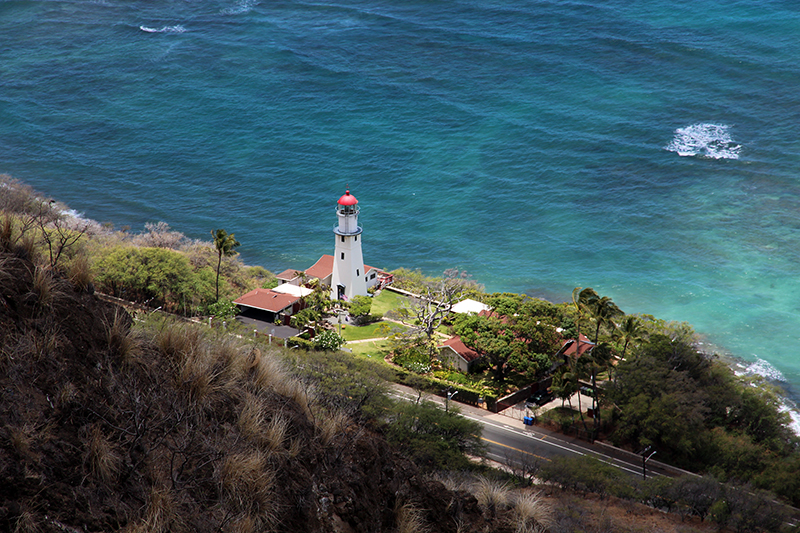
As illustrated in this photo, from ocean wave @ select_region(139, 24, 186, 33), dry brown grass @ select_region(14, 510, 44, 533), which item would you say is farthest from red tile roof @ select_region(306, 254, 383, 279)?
ocean wave @ select_region(139, 24, 186, 33)

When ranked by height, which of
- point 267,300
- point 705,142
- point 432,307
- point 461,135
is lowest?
point 267,300

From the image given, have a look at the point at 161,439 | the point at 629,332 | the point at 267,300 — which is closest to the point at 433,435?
the point at 629,332

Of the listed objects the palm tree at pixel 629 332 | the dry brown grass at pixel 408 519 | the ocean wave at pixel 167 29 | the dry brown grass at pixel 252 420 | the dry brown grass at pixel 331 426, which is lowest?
the dry brown grass at pixel 408 519

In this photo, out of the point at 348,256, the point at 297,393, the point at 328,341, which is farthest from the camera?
the point at 348,256

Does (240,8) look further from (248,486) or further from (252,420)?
(248,486)

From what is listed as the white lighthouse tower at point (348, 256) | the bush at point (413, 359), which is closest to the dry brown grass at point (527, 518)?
the bush at point (413, 359)

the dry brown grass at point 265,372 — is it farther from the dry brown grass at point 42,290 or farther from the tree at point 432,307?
the tree at point 432,307
